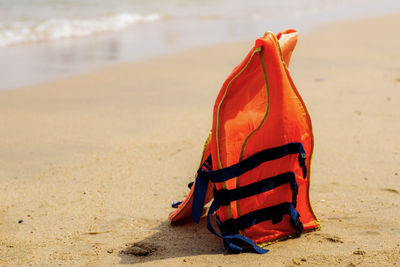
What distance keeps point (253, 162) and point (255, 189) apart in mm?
153

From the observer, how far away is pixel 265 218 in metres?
2.64

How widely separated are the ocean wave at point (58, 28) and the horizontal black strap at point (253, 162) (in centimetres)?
754

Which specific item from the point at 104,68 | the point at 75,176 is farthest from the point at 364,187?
the point at 104,68

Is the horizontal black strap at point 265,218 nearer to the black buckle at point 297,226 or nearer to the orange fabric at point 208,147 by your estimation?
the black buckle at point 297,226

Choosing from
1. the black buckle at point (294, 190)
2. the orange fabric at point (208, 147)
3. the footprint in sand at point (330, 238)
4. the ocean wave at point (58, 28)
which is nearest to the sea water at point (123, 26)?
the ocean wave at point (58, 28)

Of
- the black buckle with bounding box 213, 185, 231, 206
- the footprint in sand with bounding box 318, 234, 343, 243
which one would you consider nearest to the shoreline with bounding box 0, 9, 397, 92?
the black buckle with bounding box 213, 185, 231, 206

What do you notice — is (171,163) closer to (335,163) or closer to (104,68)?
(335,163)

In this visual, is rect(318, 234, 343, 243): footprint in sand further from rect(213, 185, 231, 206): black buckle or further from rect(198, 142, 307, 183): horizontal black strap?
rect(213, 185, 231, 206): black buckle

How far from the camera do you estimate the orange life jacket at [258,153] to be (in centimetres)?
246

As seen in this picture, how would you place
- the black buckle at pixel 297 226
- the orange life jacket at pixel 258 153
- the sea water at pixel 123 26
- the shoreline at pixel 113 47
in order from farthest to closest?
the sea water at pixel 123 26, the shoreline at pixel 113 47, the black buckle at pixel 297 226, the orange life jacket at pixel 258 153

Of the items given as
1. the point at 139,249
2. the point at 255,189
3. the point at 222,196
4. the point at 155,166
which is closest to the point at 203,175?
the point at 222,196

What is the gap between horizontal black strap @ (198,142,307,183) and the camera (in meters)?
2.50

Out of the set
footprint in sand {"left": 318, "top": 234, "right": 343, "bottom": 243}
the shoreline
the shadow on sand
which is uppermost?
the shoreline

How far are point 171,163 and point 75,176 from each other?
73 centimetres
